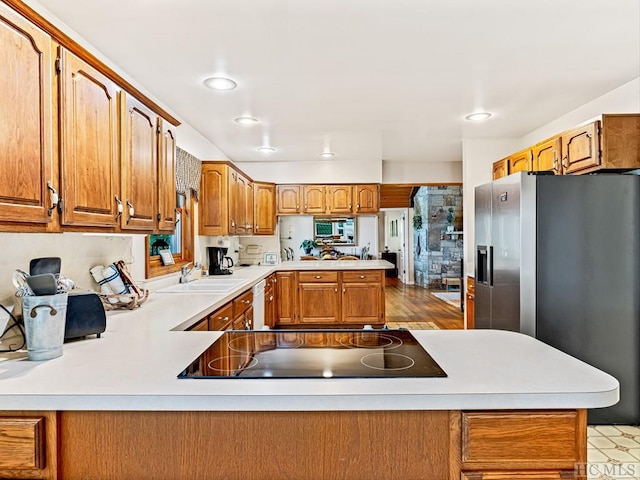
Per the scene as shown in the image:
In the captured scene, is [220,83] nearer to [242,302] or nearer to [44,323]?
A: [242,302]

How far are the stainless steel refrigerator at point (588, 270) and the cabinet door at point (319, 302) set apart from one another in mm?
2914

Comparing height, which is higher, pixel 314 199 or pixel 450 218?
pixel 314 199

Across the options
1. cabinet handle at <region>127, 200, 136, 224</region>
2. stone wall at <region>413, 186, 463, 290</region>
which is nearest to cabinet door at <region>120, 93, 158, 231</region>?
cabinet handle at <region>127, 200, 136, 224</region>

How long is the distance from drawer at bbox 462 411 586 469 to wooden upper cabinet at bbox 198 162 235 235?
348 cm

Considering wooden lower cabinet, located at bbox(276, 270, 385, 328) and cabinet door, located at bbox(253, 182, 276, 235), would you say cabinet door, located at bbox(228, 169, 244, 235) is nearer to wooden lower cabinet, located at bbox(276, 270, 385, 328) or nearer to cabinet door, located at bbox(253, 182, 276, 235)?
cabinet door, located at bbox(253, 182, 276, 235)

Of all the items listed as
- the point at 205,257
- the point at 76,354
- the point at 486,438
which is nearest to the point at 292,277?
the point at 205,257

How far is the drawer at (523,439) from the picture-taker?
1.06m

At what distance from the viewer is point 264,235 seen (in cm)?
591

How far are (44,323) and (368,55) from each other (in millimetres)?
2223

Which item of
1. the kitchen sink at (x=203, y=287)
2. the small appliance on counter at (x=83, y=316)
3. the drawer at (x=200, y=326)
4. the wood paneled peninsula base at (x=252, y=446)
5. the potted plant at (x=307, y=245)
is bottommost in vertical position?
the wood paneled peninsula base at (x=252, y=446)

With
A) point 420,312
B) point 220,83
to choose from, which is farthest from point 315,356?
point 420,312

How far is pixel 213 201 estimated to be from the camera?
13.8 feet

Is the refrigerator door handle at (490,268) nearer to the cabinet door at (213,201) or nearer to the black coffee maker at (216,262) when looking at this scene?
the cabinet door at (213,201)

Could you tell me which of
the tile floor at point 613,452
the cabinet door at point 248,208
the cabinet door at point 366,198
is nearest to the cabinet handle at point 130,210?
the tile floor at point 613,452
